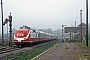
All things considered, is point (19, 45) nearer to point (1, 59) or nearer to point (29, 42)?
point (29, 42)

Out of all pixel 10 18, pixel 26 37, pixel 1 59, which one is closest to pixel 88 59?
pixel 1 59

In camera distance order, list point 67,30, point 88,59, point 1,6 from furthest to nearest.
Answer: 1. point 67,30
2. point 1,6
3. point 88,59

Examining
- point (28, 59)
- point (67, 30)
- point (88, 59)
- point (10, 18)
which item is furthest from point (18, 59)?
point (67, 30)

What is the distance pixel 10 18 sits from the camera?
42.3 meters

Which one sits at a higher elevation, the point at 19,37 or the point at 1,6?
the point at 1,6

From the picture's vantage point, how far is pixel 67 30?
9431cm

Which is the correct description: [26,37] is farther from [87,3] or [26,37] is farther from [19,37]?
[87,3]

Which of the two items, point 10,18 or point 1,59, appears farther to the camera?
point 10,18

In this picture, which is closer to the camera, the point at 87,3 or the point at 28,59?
the point at 28,59

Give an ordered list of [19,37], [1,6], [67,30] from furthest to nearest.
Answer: [67,30]
[1,6]
[19,37]

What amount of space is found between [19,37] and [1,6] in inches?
289

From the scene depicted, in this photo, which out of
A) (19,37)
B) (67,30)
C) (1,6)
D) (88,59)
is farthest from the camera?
(67,30)

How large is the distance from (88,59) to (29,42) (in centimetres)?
2263

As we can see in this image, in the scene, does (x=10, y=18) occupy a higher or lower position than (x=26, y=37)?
higher
